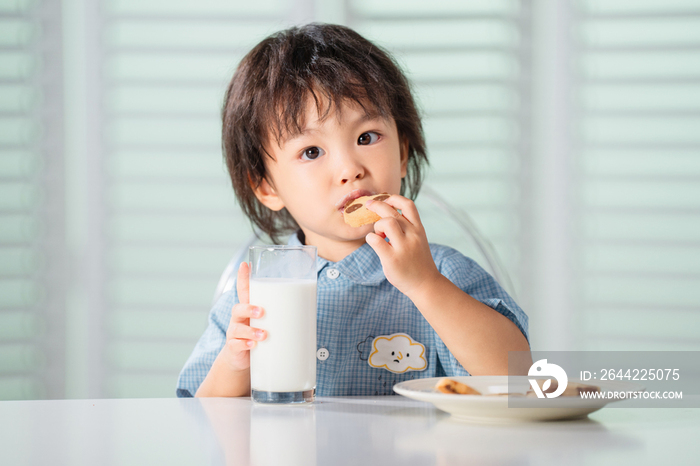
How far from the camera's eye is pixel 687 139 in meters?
2.07

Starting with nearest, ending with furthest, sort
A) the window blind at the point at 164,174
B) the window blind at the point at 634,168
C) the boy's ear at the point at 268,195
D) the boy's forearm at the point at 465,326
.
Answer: the boy's forearm at the point at 465,326
the boy's ear at the point at 268,195
the window blind at the point at 634,168
the window blind at the point at 164,174

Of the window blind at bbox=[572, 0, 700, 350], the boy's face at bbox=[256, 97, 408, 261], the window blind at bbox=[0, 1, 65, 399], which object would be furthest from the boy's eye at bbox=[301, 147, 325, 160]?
the window blind at bbox=[0, 1, 65, 399]

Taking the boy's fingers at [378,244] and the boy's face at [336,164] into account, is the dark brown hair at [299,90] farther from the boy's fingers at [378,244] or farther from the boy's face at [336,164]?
the boy's fingers at [378,244]

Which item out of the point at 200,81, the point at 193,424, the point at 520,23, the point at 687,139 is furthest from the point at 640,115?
the point at 193,424

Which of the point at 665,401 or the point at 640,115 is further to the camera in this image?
the point at 640,115

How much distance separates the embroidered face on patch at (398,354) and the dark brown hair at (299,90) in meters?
0.36

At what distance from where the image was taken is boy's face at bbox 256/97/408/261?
96 centimetres

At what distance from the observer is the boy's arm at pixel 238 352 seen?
722 millimetres

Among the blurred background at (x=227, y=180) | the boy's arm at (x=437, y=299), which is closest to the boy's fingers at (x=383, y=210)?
the boy's arm at (x=437, y=299)

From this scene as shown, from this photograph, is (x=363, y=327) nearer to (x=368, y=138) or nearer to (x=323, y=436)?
(x=368, y=138)

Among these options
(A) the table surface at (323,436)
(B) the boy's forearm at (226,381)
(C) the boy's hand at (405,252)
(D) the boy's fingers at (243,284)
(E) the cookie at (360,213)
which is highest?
(E) the cookie at (360,213)

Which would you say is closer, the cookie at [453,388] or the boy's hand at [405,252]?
the cookie at [453,388]

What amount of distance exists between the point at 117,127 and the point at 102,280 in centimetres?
54

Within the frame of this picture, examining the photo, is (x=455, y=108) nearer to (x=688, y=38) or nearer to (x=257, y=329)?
(x=688, y=38)
